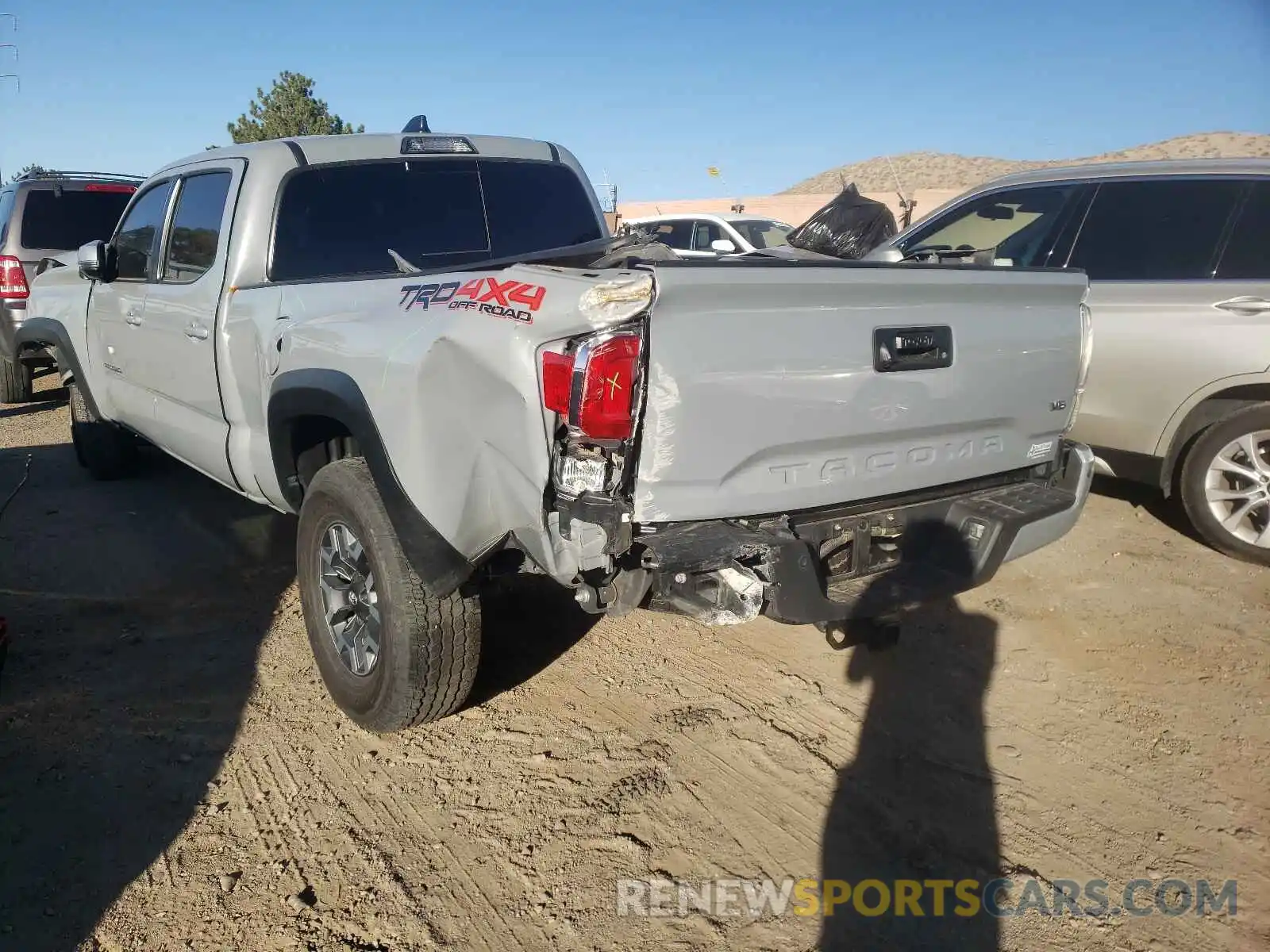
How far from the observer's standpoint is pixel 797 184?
7000 centimetres

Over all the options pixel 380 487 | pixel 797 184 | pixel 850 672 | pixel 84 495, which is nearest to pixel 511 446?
pixel 380 487

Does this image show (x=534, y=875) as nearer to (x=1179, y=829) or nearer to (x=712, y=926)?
(x=712, y=926)

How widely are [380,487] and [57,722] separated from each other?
1.61 metres

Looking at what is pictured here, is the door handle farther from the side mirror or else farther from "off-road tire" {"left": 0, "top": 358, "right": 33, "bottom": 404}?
"off-road tire" {"left": 0, "top": 358, "right": 33, "bottom": 404}

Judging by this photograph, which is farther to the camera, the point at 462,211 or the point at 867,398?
the point at 462,211

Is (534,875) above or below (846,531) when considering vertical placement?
below

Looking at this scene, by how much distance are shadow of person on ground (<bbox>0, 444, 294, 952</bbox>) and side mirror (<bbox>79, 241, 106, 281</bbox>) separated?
147 cm

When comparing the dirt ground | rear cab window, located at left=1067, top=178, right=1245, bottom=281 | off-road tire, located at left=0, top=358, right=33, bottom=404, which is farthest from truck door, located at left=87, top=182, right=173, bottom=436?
rear cab window, located at left=1067, top=178, right=1245, bottom=281

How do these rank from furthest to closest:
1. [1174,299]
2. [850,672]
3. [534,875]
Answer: [1174,299] < [850,672] < [534,875]

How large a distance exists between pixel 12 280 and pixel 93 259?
4.40 m

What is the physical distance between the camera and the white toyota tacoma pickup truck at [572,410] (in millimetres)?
2328

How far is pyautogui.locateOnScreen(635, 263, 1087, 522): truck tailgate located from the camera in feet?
7.74

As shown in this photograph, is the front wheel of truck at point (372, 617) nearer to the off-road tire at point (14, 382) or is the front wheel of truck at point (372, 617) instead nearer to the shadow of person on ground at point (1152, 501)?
the shadow of person on ground at point (1152, 501)

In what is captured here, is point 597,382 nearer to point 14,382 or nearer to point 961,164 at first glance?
point 14,382
